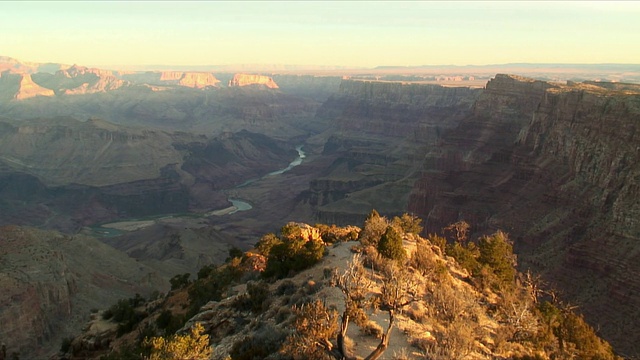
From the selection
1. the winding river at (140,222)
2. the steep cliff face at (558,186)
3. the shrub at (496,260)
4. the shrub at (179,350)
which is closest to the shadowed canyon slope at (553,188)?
the steep cliff face at (558,186)

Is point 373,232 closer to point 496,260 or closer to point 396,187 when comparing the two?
point 496,260

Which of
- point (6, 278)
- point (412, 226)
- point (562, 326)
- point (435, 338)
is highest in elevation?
point (435, 338)

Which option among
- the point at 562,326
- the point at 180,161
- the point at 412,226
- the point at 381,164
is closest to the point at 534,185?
the point at 412,226

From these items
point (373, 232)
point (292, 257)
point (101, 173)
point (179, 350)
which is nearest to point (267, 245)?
point (292, 257)

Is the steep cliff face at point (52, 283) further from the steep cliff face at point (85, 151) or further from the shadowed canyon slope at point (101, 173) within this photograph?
the steep cliff face at point (85, 151)

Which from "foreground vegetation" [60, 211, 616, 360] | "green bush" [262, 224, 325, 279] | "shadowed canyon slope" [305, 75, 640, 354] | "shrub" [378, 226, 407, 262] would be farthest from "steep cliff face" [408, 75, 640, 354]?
"green bush" [262, 224, 325, 279]

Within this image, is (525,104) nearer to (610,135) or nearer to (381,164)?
(610,135)
